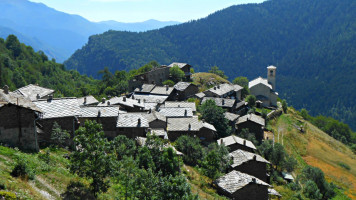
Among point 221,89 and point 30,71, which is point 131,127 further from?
point 30,71

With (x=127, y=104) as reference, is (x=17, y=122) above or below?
below

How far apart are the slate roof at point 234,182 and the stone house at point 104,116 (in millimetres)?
17704

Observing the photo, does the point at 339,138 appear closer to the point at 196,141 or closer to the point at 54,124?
the point at 196,141

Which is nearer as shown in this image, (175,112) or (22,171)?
(22,171)

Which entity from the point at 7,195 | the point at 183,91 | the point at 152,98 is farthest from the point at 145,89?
the point at 7,195

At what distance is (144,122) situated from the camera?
48344mm

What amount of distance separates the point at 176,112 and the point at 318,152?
40843 millimetres

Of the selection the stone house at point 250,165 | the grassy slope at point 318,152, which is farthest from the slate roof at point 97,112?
the grassy slope at point 318,152

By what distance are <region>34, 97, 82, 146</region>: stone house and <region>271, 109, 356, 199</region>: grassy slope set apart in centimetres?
4705

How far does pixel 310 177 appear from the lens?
183ft

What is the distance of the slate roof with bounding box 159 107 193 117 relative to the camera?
61875 millimetres

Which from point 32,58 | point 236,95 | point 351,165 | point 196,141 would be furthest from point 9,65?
point 351,165

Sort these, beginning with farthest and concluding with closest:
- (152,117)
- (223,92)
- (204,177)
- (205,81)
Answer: (205,81), (223,92), (152,117), (204,177)

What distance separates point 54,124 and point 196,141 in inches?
931
